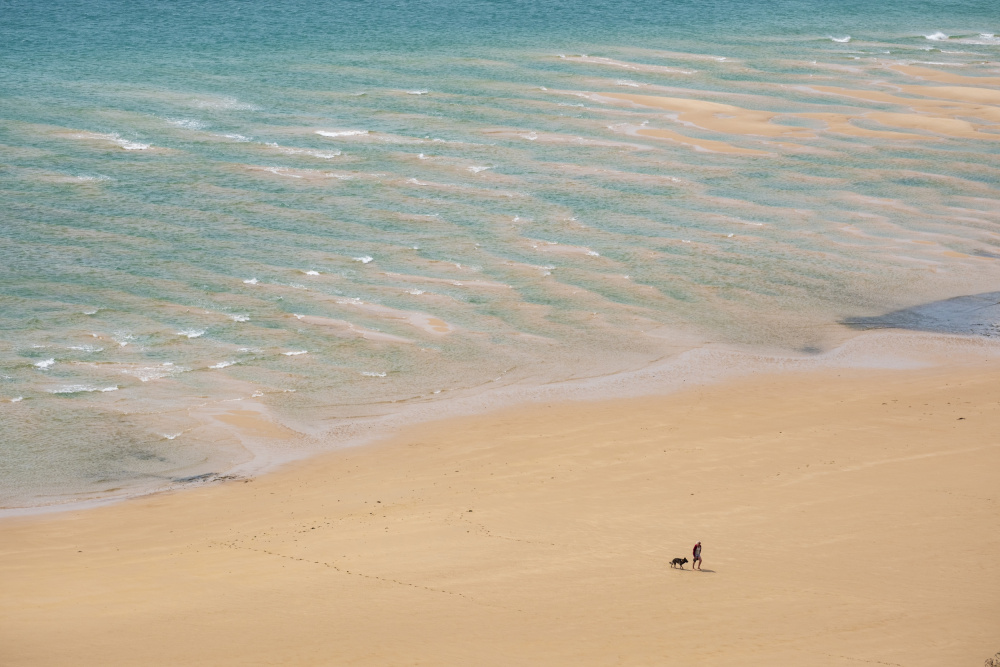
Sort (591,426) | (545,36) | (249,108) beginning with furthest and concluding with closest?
1. (545,36)
2. (249,108)
3. (591,426)

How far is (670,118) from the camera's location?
49.6m

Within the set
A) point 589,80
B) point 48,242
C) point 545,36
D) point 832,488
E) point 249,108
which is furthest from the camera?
point 545,36

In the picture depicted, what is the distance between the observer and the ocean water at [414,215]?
2852cm

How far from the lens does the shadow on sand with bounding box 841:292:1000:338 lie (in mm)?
31766

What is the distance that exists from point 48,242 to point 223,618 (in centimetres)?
2109

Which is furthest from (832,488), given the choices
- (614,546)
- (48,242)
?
(48,242)

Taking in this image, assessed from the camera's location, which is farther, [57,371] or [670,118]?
[670,118]

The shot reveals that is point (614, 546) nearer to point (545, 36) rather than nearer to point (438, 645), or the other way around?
point (438, 645)

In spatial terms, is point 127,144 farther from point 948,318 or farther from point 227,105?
point 948,318

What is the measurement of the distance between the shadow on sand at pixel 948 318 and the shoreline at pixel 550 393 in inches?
16.9

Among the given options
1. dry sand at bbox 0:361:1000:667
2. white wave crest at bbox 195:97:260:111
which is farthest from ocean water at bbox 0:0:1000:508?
dry sand at bbox 0:361:1000:667

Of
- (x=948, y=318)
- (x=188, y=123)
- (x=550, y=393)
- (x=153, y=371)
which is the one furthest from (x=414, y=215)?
(x=948, y=318)

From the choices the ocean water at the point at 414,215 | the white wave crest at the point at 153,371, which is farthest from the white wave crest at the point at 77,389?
the white wave crest at the point at 153,371

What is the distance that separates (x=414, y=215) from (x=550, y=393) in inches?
488
